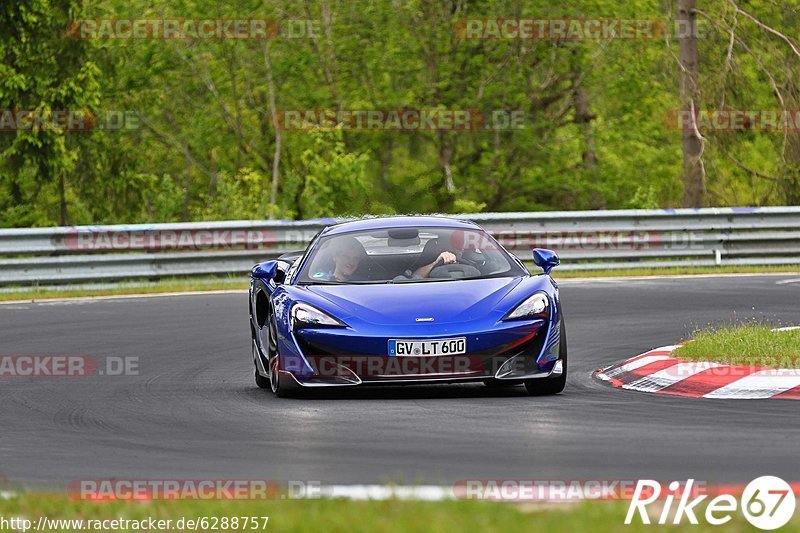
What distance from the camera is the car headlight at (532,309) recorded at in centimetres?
1097

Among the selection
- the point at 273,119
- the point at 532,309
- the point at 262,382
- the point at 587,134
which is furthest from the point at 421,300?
the point at 587,134

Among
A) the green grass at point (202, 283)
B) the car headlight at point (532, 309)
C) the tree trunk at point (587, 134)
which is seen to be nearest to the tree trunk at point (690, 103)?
the green grass at point (202, 283)

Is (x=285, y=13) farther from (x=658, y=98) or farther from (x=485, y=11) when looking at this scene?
(x=658, y=98)

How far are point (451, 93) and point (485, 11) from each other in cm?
198

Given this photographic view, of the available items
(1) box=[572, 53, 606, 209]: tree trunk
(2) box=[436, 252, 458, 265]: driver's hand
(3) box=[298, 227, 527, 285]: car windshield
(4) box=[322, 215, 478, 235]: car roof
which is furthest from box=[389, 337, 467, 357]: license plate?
(1) box=[572, 53, 606, 209]: tree trunk

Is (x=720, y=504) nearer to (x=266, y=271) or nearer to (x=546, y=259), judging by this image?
(x=546, y=259)

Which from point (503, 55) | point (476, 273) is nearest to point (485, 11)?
point (503, 55)

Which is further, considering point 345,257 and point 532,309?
point 345,257

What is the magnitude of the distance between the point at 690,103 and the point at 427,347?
19685mm

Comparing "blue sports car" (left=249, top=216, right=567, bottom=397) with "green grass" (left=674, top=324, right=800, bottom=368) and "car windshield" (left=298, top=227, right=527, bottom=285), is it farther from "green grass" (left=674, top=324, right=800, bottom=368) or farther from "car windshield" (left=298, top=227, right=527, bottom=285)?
"green grass" (left=674, top=324, right=800, bottom=368)

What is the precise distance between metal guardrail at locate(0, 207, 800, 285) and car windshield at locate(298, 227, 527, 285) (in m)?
10.5

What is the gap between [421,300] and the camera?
1112cm

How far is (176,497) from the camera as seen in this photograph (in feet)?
23.0

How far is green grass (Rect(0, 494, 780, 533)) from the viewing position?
592cm
